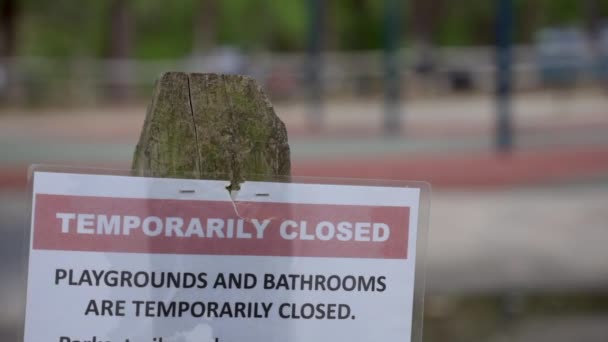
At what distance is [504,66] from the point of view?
13695 millimetres

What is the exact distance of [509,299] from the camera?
25.3ft

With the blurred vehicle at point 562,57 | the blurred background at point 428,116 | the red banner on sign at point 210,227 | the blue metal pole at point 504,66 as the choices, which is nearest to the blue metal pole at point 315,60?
the blurred background at point 428,116

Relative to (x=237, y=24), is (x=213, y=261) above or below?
below

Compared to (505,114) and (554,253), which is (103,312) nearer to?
(554,253)

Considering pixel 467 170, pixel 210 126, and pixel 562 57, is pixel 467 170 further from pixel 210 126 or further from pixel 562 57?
pixel 562 57

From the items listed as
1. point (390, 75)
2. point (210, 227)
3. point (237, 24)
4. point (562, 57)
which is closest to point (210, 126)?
point (210, 227)

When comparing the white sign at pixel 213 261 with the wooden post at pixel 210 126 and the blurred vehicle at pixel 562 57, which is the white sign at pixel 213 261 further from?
the blurred vehicle at pixel 562 57

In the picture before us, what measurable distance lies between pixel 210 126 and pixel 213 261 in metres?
0.26

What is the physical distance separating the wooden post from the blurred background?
11.6 inches

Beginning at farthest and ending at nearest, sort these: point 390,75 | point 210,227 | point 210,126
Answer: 1. point 390,75
2. point 210,126
3. point 210,227

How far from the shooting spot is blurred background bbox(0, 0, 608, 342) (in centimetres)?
795

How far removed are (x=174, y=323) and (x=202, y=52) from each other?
39.5 meters

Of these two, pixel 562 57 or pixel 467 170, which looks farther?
pixel 562 57

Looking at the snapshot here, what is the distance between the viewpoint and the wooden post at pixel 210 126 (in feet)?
6.75
